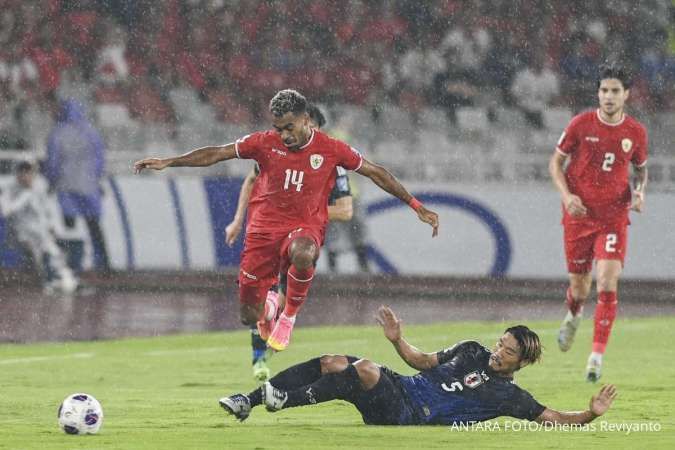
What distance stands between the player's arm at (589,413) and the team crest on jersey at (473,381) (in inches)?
15.0

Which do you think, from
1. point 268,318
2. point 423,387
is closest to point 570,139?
point 268,318

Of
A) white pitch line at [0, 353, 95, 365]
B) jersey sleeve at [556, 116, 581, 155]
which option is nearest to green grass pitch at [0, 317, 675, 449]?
white pitch line at [0, 353, 95, 365]

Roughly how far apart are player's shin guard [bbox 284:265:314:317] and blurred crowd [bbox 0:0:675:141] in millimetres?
14026

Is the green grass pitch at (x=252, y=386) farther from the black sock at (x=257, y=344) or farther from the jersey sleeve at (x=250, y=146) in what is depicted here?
the jersey sleeve at (x=250, y=146)

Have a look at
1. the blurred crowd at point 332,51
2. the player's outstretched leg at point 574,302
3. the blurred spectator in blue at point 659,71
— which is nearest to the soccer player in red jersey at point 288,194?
the player's outstretched leg at point 574,302

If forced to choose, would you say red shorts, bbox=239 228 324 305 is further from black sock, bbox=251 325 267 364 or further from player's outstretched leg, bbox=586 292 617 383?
player's outstretched leg, bbox=586 292 617 383

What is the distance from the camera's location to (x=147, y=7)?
26.7m

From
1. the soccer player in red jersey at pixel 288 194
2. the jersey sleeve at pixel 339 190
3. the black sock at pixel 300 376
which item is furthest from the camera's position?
the jersey sleeve at pixel 339 190

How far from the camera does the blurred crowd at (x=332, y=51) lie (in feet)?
82.1

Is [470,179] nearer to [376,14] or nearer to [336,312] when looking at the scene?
[336,312]

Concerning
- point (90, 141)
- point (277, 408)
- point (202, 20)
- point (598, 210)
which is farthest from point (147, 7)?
point (277, 408)

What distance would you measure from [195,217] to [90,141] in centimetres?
181

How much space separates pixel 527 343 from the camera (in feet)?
27.4

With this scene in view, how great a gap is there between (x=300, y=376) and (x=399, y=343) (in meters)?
0.62
